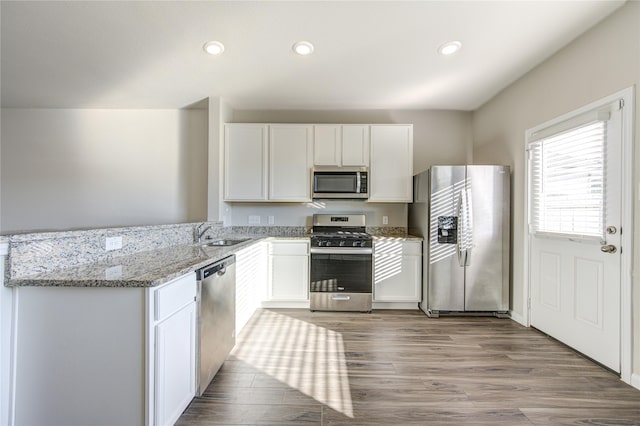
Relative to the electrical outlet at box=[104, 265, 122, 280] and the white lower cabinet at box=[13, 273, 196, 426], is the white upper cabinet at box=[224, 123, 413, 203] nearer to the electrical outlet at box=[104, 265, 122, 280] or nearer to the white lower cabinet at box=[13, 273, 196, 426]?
the electrical outlet at box=[104, 265, 122, 280]

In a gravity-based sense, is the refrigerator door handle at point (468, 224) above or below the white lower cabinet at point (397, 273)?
above

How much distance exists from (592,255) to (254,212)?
11.7 feet

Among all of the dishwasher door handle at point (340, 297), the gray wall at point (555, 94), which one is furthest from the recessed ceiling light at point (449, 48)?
the dishwasher door handle at point (340, 297)

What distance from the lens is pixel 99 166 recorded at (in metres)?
3.97

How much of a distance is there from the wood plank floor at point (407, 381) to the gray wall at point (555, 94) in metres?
0.50

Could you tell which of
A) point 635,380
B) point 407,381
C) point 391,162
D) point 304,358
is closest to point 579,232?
point 635,380

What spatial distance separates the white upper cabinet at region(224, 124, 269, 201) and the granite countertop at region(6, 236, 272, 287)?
5.89ft

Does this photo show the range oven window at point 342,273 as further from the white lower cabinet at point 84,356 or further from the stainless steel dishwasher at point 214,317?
the white lower cabinet at point 84,356

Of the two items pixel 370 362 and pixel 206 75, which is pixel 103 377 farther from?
pixel 206 75

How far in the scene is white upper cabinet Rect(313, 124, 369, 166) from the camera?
370cm

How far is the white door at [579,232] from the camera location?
6.91 ft

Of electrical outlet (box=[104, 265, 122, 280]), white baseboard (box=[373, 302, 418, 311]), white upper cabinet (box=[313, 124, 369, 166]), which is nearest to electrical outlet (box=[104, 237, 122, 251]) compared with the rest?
electrical outlet (box=[104, 265, 122, 280])

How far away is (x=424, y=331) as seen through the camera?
2867mm

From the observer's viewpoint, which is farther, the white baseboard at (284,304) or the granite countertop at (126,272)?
the white baseboard at (284,304)
